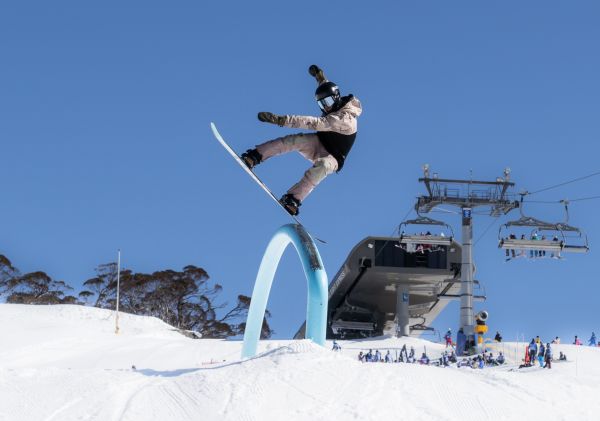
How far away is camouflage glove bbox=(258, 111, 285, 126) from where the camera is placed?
1087 centimetres

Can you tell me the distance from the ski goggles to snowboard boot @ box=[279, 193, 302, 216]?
142 centimetres

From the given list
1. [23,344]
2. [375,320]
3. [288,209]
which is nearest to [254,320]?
[288,209]

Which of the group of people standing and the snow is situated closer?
the snow

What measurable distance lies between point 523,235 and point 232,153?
26189 millimetres

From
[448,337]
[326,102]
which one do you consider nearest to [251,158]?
[326,102]

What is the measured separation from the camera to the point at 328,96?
38.8ft

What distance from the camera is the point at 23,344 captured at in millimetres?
31312

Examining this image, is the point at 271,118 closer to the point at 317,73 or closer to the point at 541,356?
the point at 317,73

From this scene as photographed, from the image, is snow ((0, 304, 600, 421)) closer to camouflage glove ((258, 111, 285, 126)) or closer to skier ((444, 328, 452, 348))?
camouflage glove ((258, 111, 285, 126))

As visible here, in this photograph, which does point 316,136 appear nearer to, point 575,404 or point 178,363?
point 575,404

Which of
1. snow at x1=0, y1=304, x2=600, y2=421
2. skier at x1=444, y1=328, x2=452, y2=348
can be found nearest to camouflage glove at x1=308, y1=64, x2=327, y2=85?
snow at x1=0, y1=304, x2=600, y2=421

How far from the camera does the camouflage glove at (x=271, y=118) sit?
10.9m

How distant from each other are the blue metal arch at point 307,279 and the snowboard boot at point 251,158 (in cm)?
204

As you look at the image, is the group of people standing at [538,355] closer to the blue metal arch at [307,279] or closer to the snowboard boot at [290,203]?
the blue metal arch at [307,279]
